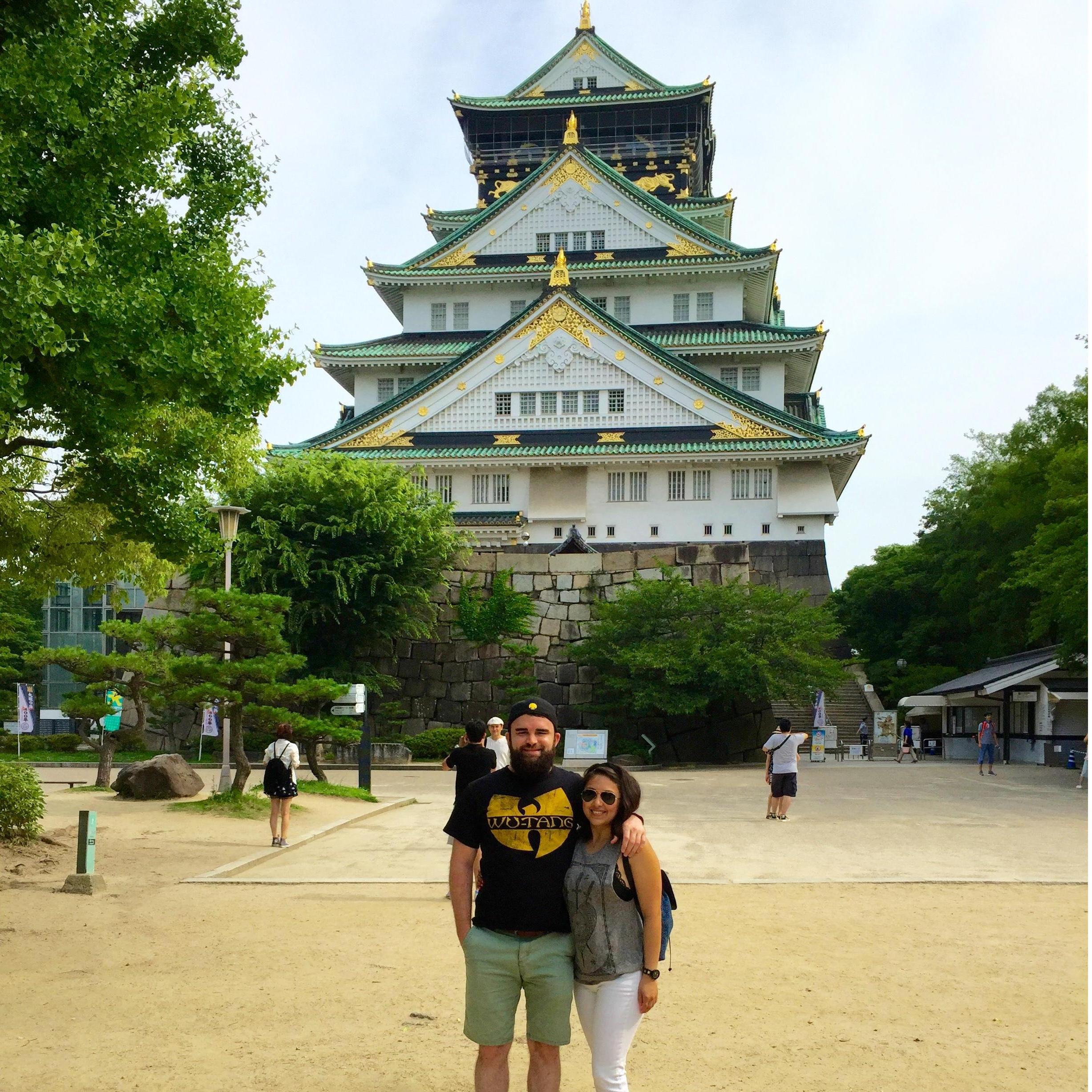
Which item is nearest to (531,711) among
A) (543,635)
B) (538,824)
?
(538,824)

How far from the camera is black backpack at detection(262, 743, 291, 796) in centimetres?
1285

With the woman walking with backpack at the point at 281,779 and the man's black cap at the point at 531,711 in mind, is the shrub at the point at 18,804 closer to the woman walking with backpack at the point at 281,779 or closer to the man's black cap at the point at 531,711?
the woman walking with backpack at the point at 281,779

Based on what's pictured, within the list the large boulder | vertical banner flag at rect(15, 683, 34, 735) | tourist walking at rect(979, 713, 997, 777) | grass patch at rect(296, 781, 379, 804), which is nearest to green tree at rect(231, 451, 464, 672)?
vertical banner flag at rect(15, 683, 34, 735)

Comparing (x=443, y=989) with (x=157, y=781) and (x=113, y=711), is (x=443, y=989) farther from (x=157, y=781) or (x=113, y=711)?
(x=113, y=711)

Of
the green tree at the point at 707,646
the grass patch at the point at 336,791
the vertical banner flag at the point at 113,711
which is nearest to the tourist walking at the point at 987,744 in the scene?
the green tree at the point at 707,646

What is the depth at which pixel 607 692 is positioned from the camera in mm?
29250

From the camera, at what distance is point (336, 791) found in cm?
1919

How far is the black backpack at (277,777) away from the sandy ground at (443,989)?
170cm

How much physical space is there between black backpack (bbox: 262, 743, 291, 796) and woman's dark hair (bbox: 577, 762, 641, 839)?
8.92 meters

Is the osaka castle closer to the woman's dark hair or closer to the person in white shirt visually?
the person in white shirt

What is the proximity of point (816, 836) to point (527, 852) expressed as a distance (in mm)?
10529

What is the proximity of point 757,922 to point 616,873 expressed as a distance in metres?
5.00

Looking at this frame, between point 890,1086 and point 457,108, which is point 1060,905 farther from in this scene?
point 457,108

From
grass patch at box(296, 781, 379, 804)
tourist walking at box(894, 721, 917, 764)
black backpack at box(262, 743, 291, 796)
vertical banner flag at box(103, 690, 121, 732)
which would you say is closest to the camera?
black backpack at box(262, 743, 291, 796)
